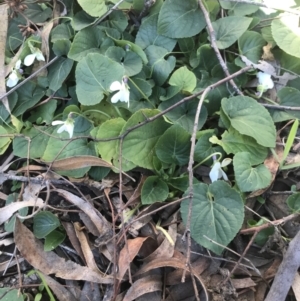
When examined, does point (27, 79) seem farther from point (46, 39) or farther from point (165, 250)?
point (165, 250)

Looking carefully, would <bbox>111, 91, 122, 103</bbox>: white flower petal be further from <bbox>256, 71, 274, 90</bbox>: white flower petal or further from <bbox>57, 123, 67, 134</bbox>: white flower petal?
<bbox>256, 71, 274, 90</bbox>: white flower petal

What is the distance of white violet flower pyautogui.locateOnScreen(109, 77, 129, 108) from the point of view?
121cm

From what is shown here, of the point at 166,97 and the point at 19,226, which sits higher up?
the point at 166,97

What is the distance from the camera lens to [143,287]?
1.09 metres

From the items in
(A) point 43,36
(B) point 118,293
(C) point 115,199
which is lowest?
(B) point 118,293

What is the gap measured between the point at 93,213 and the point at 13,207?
25 centimetres

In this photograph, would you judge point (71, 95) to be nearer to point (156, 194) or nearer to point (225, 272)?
→ point (156, 194)

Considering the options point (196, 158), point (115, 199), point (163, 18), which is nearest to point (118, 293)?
point (115, 199)

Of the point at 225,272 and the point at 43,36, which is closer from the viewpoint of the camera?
the point at 225,272

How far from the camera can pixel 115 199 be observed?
4.04 feet

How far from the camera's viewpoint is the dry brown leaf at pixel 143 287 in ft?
3.57

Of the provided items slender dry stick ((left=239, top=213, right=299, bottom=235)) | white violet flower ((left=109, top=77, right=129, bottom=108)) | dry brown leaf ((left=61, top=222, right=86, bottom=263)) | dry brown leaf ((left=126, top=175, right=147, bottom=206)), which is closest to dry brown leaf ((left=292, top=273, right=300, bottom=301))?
slender dry stick ((left=239, top=213, right=299, bottom=235))

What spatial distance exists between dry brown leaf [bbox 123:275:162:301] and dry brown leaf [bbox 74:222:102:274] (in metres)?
0.11

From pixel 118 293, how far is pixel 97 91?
61 centimetres
